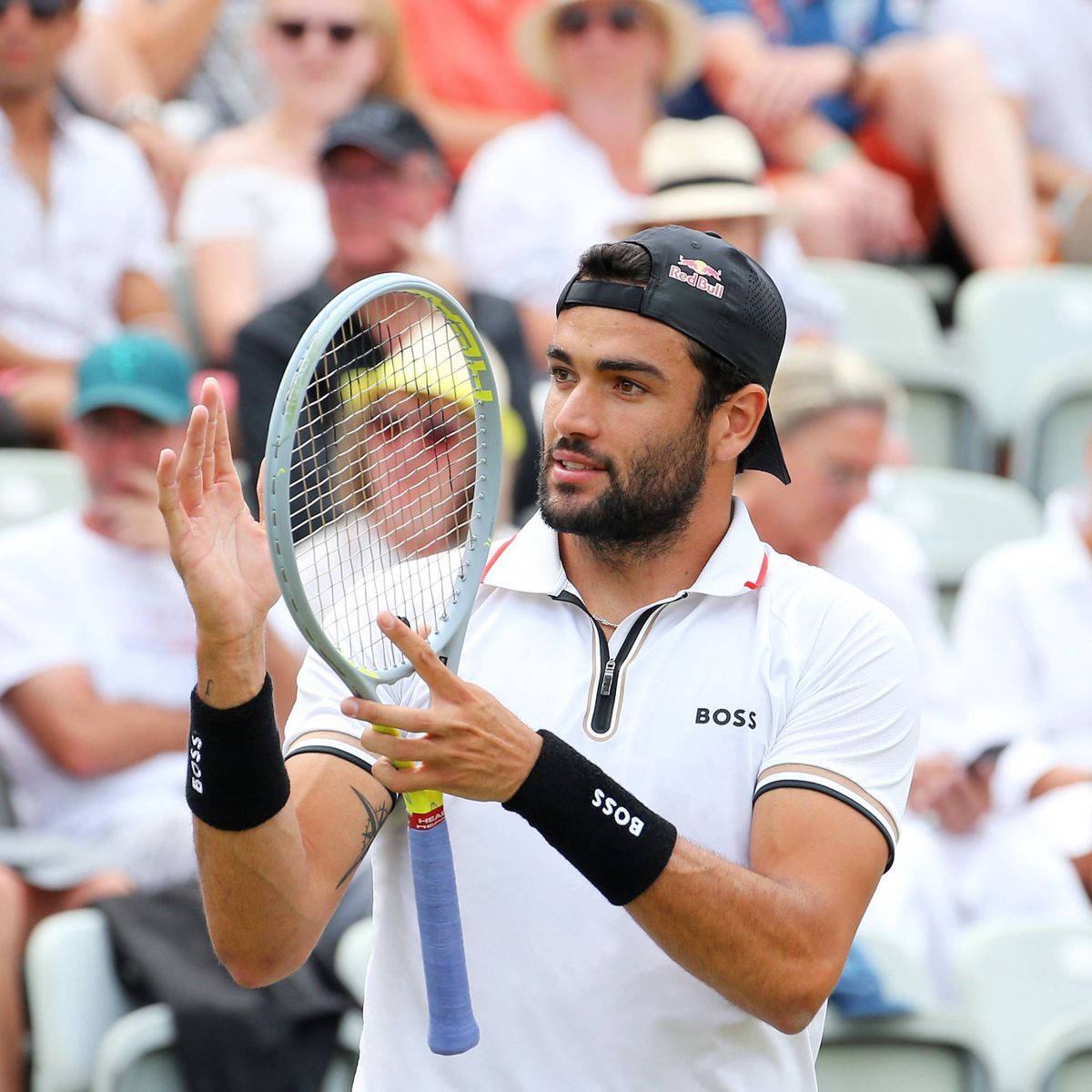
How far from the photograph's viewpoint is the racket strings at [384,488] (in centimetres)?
228

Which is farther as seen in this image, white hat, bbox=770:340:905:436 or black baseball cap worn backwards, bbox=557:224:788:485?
white hat, bbox=770:340:905:436

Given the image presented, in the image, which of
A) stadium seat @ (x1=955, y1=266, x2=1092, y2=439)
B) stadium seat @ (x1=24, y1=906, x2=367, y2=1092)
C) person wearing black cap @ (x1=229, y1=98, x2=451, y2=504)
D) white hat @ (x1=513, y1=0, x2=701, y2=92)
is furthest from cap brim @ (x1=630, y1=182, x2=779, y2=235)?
stadium seat @ (x1=24, y1=906, x2=367, y2=1092)

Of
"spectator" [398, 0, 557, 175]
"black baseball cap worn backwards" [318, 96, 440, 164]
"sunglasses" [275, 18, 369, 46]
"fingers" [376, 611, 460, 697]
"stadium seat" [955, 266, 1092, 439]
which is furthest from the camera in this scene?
"spectator" [398, 0, 557, 175]

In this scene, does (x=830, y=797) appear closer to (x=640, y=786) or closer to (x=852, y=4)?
(x=640, y=786)

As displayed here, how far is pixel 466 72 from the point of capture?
6.59 metres

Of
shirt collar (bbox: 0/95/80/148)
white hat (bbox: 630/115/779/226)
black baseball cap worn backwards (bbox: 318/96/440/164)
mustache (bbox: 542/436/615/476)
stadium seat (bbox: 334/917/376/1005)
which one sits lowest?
Result: stadium seat (bbox: 334/917/376/1005)

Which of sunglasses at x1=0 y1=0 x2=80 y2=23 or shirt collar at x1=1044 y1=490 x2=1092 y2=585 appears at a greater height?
sunglasses at x1=0 y1=0 x2=80 y2=23

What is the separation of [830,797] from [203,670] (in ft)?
2.31

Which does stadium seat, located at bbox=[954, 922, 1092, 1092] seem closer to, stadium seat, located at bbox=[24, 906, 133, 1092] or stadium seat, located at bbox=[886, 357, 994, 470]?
stadium seat, located at bbox=[24, 906, 133, 1092]

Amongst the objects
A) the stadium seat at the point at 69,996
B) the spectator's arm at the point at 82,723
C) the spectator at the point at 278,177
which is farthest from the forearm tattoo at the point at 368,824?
the spectator at the point at 278,177

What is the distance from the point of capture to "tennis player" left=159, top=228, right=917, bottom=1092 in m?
1.97

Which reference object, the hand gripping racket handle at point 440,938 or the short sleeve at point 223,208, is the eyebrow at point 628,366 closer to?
the hand gripping racket handle at point 440,938

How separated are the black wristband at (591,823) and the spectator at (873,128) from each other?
476 centimetres

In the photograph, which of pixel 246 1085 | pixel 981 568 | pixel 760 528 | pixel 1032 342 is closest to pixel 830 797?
pixel 246 1085
